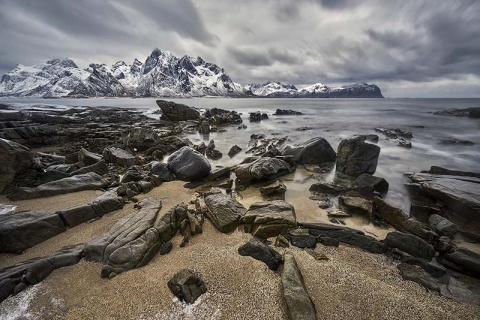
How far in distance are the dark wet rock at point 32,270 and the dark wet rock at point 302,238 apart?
228 inches

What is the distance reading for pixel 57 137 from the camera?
74.5 feet

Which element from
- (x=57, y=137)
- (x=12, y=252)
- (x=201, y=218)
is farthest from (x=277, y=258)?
(x=57, y=137)

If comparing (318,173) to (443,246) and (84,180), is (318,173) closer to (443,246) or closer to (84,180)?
(443,246)

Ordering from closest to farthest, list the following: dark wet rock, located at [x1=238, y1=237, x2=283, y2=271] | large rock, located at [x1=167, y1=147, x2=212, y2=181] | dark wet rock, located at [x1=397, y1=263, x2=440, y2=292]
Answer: dark wet rock, located at [x1=397, y1=263, x2=440, y2=292] → dark wet rock, located at [x1=238, y1=237, x2=283, y2=271] → large rock, located at [x1=167, y1=147, x2=212, y2=181]

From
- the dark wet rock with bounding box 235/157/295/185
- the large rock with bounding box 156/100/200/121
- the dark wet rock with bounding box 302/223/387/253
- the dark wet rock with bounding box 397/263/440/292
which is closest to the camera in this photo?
the dark wet rock with bounding box 397/263/440/292

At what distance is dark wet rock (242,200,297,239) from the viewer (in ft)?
23.3

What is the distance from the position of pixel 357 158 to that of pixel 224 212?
9.61 metres

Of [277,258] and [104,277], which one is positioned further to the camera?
[277,258]

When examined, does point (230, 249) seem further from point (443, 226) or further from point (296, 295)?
point (443, 226)

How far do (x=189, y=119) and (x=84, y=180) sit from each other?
3533cm

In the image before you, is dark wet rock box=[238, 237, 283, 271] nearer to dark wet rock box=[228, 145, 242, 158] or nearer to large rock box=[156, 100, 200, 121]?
dark wet rock box=[228, 145, 242, 158]

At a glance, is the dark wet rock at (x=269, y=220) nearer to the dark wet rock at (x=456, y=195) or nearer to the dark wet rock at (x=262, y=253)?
the dark wet rock at (x=262, y=253)

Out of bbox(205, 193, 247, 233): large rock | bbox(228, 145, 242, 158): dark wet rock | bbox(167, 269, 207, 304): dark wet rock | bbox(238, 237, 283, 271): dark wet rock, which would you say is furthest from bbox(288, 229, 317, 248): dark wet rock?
bbox(228, 145, 242, 158): dark wet rock

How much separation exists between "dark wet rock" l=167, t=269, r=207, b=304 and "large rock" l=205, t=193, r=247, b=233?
90.2 inches
